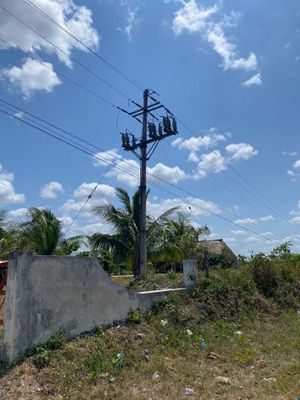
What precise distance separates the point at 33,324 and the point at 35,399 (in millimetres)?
1327

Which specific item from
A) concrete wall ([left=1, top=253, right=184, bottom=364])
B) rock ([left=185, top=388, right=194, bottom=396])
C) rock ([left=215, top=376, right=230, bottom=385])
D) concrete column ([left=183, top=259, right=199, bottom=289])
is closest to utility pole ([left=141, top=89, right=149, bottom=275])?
concrete column ([left=183, top=259, right=199, bottom=289])

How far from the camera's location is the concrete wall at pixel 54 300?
21.2 feet

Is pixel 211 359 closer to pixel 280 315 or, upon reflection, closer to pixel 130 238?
pixel 280 315

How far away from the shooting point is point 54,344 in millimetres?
6867

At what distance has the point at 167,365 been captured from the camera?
687 cm

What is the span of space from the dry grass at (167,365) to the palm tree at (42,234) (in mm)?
10059

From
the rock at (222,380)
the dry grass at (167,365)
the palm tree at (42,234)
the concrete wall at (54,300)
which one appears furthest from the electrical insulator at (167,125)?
the rock at (222,380)

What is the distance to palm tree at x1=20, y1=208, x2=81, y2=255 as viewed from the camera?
18.2 meters

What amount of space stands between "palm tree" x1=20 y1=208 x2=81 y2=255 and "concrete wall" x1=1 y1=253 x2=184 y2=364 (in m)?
10.3

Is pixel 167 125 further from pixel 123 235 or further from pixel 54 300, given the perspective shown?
pixel 54 300

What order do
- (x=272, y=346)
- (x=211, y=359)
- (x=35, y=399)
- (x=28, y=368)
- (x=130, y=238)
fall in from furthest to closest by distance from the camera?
(x=130, y=238), (x=272, y=346), (x=211, y=359), (x=28, y=368), (x=35, y=399)

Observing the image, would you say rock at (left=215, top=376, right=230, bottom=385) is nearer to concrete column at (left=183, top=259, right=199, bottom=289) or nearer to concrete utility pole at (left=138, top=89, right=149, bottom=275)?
concrete column at (left=183, top=259, right=199, bottom=289)

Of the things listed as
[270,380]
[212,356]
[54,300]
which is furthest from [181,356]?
[54,300]

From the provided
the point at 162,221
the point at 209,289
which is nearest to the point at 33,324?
the point at 209,289
